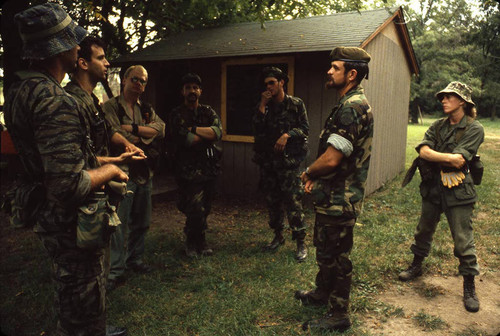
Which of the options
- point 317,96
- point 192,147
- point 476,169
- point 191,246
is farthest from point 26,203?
point 317,96

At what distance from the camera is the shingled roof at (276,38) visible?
21.9ft

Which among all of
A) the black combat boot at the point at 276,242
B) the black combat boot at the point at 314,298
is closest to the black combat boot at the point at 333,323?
the black combat boot at the point at 314,298

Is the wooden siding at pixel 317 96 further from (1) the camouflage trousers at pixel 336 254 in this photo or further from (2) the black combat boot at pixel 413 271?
(1) the camouflage trousers at pixel 336 254

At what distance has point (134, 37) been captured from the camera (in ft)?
38.7

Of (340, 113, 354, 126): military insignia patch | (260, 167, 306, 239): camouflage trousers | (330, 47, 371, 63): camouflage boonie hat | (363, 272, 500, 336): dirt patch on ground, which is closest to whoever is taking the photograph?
(340, 113, 354, 126): military insignia patch

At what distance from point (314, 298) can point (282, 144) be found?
73.7 inches

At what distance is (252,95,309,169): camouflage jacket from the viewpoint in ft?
15.3

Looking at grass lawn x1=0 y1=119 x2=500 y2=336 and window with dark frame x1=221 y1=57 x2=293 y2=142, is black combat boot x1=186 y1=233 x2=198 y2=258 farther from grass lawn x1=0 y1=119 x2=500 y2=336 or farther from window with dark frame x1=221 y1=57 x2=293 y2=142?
window with dark frame x1=221 y1=57 x2=293 y2=142

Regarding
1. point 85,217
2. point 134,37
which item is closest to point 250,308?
point 85,217

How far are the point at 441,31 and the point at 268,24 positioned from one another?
31.8m

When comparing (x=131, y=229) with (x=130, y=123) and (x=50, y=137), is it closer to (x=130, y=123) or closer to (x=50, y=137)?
(x=130, y=123)

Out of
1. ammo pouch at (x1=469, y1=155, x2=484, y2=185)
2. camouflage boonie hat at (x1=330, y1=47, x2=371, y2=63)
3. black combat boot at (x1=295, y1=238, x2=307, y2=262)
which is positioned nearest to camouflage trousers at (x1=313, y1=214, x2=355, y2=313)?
camouflage boonie hat at (x1=330, y1=47, x2=371, y2=63)

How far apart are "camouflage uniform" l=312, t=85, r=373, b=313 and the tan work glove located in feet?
3.83

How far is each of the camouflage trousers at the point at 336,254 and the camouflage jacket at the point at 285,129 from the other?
1.75m
